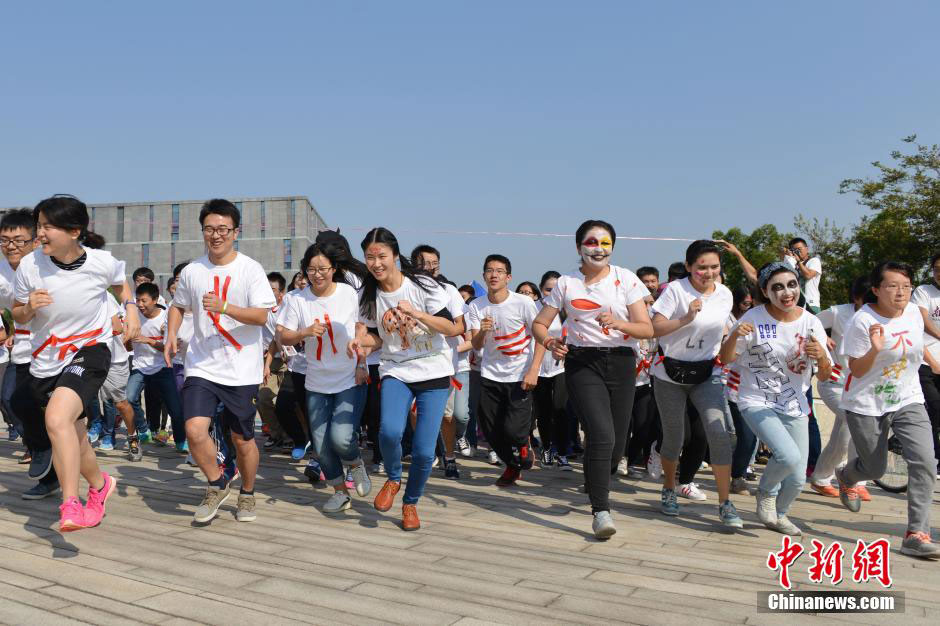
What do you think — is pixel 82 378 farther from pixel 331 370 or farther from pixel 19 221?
pixel 19 221

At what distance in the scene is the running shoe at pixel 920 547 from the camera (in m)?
4.69

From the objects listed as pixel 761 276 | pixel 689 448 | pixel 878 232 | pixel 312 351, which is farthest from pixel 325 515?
pixel 878 232

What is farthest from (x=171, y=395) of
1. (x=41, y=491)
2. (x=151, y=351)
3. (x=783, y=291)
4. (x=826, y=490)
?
(x=826, y=490)

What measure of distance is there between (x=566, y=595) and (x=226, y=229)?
3206 millimetres

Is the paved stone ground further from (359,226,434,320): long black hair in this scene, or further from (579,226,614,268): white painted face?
(579,226,614,268): white painted face

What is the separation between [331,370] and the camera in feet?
19.5

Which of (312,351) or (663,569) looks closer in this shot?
(663,569)

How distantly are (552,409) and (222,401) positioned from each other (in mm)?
3841

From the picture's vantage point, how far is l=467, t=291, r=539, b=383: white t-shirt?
7.31m

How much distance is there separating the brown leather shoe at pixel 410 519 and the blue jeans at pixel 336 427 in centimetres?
76

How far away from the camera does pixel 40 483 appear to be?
617cm

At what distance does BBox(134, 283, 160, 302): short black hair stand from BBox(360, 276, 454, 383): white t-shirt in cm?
456

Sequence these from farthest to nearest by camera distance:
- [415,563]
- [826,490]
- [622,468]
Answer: [622,468] < [826,490] < [415,563]

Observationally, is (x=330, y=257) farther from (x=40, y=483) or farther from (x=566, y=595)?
(x=566, y=595)
